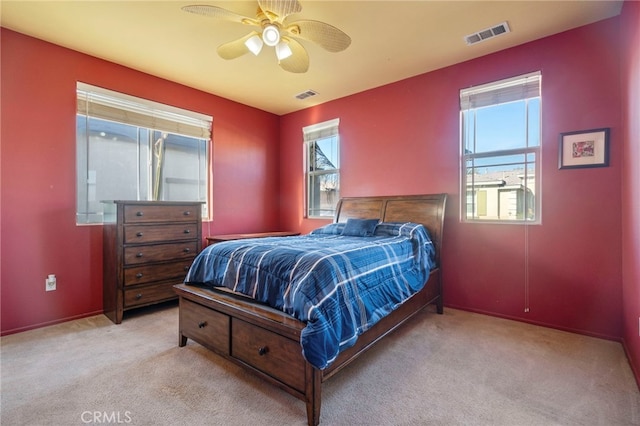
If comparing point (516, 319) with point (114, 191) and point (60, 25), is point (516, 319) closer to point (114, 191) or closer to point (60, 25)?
point (114, 191)

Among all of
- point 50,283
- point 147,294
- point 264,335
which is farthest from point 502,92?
point 50,283

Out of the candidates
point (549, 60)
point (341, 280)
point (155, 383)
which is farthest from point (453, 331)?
point (549, 60)

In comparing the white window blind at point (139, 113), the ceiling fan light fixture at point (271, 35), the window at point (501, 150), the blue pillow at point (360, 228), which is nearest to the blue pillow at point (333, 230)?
the blue pillow at point (360, 228)

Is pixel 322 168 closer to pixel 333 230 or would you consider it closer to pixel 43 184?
pixel 333 230

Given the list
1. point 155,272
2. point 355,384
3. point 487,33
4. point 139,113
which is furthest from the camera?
point 139,113

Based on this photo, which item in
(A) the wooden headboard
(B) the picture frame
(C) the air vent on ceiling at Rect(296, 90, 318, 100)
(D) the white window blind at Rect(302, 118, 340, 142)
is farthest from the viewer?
(D) the white window blind at Rect(302, 118, 340, 142)

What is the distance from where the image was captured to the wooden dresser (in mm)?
2957

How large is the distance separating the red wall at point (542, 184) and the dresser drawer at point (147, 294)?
2770mm

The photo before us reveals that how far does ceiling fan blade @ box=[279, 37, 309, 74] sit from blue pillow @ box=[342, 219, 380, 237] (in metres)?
1.68

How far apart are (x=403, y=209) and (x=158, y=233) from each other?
9.20ft

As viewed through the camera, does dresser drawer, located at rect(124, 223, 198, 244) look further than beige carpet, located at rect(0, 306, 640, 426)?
Yes

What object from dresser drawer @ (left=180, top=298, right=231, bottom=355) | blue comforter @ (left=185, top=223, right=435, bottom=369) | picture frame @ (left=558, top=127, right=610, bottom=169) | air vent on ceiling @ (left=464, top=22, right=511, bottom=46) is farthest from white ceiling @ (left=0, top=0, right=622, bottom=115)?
dresser drawer @ (left=180, top=298, right=231, bottom=355)

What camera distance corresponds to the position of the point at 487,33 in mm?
2762
